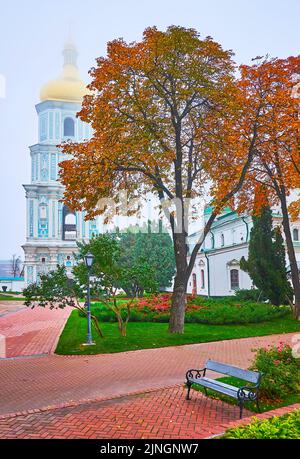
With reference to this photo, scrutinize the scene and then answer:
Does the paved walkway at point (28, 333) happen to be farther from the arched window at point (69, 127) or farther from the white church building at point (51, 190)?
the arched window at point (69, 127)

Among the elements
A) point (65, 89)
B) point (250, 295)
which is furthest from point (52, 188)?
point (250, 295)

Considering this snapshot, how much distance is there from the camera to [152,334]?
16766mm

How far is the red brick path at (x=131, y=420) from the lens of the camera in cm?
638

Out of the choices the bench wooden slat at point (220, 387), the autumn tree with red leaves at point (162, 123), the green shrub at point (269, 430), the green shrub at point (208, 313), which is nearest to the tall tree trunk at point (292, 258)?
the green shrub at point (208, 313)

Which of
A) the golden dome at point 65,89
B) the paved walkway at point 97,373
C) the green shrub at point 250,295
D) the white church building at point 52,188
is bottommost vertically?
the paved walkway at point 97,373

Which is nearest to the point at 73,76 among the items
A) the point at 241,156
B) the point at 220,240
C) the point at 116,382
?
the point at 220,240

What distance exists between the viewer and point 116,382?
9.69m

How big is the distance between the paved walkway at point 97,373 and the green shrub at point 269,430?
366 cm

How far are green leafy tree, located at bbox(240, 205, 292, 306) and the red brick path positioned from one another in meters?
17.2

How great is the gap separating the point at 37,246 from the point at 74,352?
153 ft

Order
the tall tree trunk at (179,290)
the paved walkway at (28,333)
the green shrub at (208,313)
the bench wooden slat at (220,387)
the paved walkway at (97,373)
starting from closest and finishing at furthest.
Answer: the bench wooden slat at (220,387) → the paved walkway at (97,373) → the paved walkway at (28,333) → the tall tree trunk at (179,290) → the green shrub at (208,313)

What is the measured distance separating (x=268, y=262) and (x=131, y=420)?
1914 centimetres

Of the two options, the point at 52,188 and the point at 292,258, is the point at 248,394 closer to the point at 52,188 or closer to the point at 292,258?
the point at 292,258
